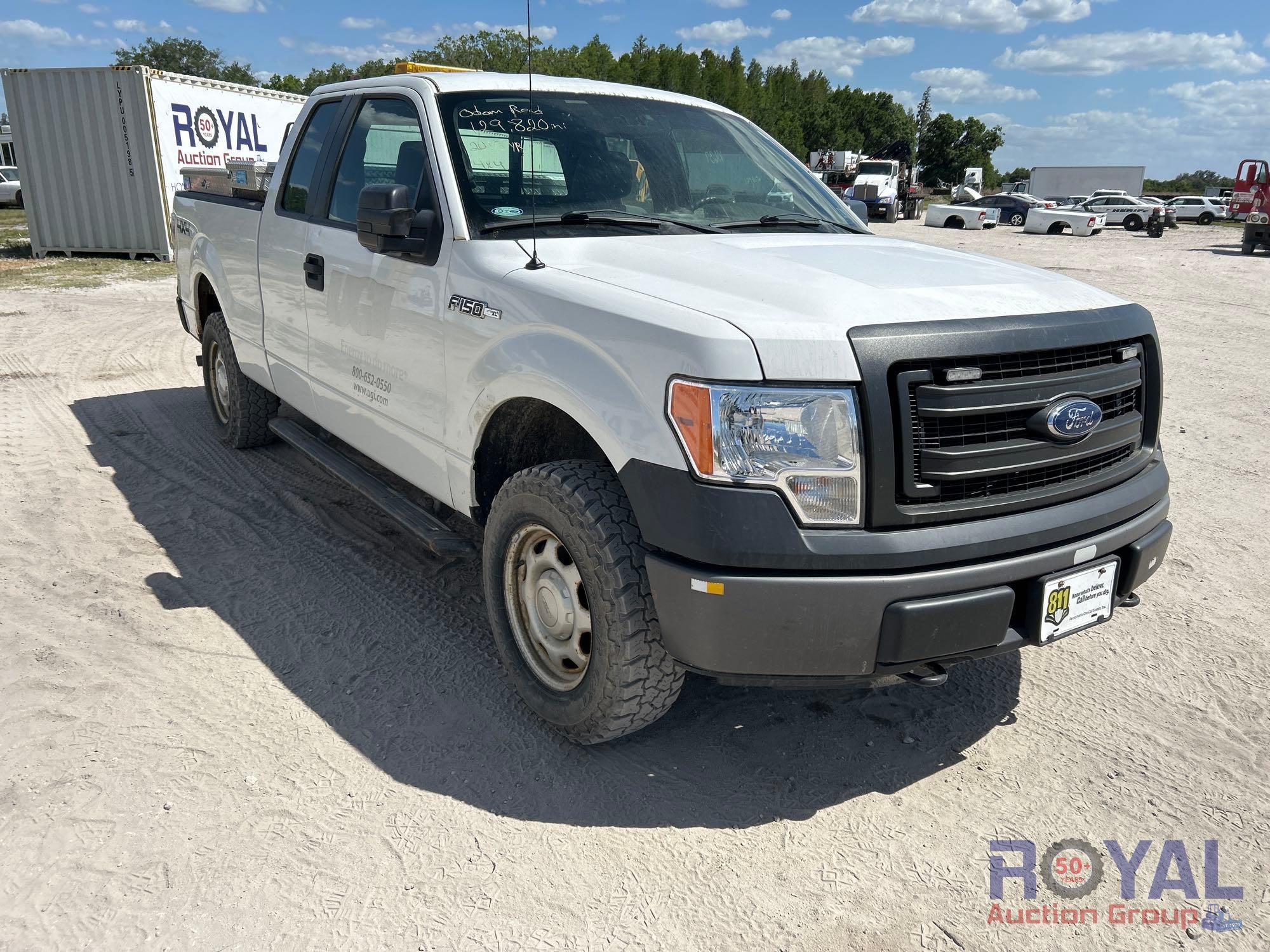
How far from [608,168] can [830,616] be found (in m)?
2.09

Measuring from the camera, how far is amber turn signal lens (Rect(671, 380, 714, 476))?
239 cm

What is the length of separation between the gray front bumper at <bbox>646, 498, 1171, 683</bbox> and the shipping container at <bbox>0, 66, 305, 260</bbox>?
52.7 ft

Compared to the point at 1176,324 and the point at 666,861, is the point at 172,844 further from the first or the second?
the point at 1176,324

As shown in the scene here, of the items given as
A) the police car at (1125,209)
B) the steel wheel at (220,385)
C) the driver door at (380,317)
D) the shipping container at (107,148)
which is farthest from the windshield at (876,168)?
A: the driver door at (380,317)

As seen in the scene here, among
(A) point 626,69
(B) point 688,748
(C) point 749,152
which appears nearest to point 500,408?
(B) point 688,748

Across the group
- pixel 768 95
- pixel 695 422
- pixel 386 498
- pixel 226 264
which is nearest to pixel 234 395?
pixel 226 264

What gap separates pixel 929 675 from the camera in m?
2.68

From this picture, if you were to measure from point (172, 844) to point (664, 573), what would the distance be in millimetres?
1573

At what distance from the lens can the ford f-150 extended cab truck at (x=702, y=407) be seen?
2.40m

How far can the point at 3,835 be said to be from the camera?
2.62 m

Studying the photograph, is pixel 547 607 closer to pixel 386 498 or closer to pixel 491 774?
pixel 491 774

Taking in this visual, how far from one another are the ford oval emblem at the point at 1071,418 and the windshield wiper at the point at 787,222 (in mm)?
1502

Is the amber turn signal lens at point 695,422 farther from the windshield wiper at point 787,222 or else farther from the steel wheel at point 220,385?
the steel wheel at point 220,385

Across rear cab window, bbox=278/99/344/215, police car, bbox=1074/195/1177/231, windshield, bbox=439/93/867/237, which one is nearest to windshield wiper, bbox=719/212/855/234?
windshield, bbox=439/93/867/237
